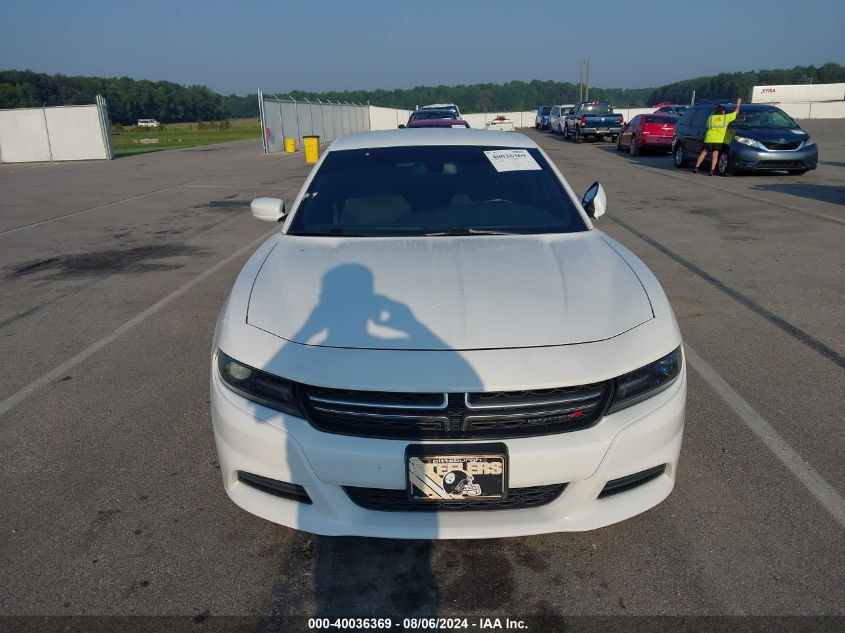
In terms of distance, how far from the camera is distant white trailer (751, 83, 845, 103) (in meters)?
58.6

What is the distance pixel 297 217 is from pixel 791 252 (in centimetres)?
672

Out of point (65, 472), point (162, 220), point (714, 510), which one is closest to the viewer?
point (714, 510)

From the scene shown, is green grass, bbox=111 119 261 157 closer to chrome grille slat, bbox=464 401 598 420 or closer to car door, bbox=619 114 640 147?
car door, bbox=619 114 640 147

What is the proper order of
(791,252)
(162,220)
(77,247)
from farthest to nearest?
(162,220)
(77,247)
(791,252)

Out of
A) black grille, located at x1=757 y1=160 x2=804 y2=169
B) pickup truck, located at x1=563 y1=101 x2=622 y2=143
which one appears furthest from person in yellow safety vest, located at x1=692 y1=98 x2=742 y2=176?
pickup truck, located at x1=563 y1=101 x2=622 y2=143

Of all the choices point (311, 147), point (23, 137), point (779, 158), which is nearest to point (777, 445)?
point (779, 158)

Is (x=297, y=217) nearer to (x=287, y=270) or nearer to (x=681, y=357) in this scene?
(x=287, y=270)

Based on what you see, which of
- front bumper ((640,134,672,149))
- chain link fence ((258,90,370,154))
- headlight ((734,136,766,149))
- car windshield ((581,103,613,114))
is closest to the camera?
headlight ((734,136,766,149))

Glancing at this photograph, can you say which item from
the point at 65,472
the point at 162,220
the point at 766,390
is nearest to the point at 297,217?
the point at 65,472

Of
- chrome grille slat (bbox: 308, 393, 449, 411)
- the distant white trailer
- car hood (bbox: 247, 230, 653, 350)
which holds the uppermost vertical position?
the distant white trailer

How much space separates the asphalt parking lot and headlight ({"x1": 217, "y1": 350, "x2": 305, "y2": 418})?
68 cm

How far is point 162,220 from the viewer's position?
40.4ft

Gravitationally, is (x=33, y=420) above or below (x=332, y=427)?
below

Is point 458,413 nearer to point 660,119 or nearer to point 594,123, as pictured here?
point 660,119
